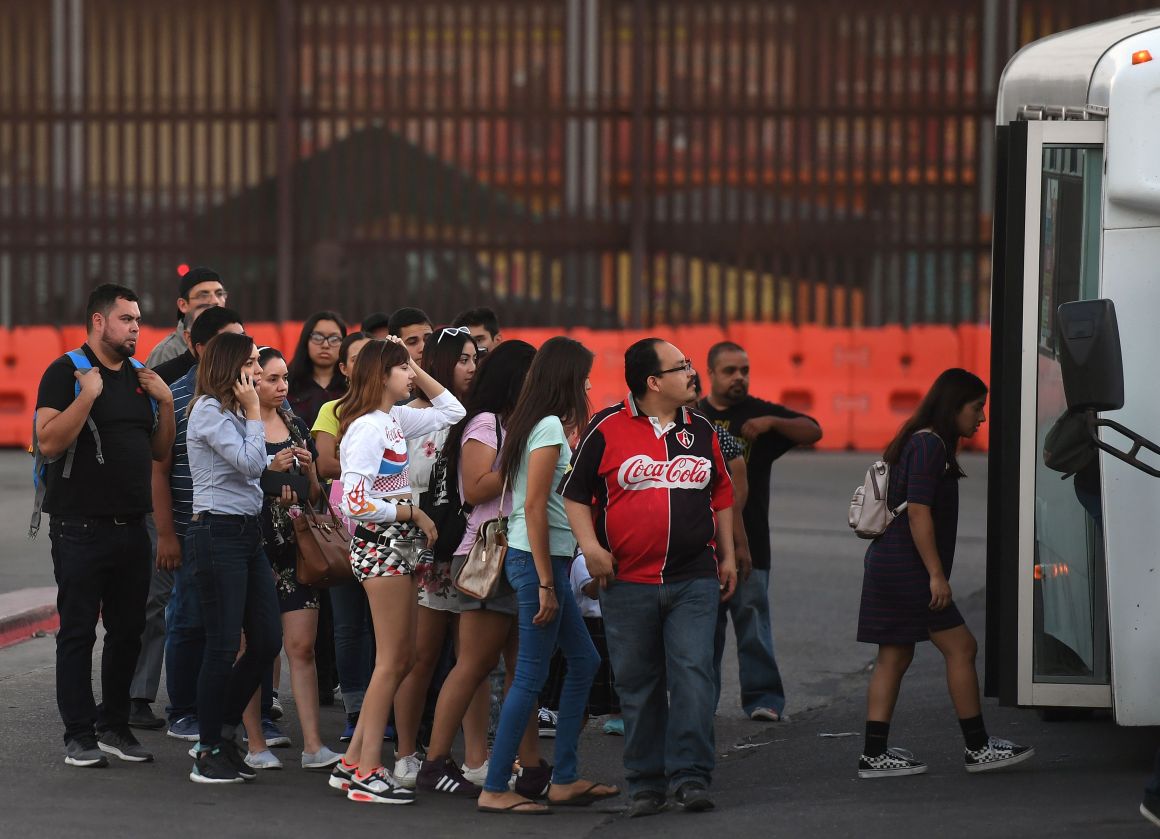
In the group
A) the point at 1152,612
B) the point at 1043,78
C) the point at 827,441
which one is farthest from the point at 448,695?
the point at 827,441

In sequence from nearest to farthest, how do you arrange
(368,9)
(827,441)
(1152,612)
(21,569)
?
1. (1152,612)
2. (21,569)
3. (827,441)
4. (368,9)

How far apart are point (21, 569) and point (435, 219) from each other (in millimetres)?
11183

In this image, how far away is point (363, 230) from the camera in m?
22.8

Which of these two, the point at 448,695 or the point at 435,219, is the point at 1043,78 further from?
the point at 435,219

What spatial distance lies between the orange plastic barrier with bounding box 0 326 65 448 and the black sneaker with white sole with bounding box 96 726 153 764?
48.5ft

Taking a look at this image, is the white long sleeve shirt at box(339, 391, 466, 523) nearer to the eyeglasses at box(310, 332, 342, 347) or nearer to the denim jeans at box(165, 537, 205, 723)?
the denim jeans at box(165, 537, 205, 723)

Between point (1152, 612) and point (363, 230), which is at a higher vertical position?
point (363, 230)

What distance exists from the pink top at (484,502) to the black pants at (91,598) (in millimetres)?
1353

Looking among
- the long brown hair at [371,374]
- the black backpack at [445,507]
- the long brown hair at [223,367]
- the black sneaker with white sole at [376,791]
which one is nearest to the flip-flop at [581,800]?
the black sneaker with white sole at [376,791]

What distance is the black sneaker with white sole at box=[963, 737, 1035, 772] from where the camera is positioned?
23.9 feet

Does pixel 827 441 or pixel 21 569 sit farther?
pixel 827 441

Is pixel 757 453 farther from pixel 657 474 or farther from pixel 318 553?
pixel 318 553

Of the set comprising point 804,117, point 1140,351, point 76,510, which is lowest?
point 76,510

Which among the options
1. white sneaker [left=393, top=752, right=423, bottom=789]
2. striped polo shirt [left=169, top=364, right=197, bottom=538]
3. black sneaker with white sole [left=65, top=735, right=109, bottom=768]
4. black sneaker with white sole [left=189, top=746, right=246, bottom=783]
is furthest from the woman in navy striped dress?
black sneaker with white sole [left=65, top=735, right=109, bottom=768]
